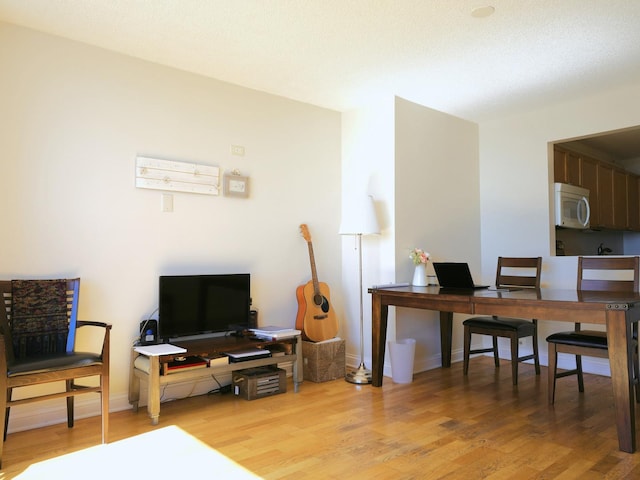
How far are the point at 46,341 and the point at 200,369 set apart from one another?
918 millimetres

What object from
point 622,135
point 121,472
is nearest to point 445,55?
point 622,135

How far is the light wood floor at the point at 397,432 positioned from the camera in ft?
7.18

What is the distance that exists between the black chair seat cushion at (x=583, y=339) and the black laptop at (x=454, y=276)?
654 millimetres

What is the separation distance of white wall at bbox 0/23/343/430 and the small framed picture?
60mm

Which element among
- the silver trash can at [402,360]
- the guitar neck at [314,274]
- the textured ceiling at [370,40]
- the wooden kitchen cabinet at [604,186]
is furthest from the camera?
the wooden kitchen cabinet at [604,186]

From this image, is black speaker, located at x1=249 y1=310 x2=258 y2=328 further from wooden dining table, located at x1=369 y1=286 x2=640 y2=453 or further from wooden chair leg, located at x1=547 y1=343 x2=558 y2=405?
wooden chair leg, located at x1=547 y1=343 x2=558 y2=405

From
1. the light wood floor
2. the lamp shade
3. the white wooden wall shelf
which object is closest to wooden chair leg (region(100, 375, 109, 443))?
the light wood floor

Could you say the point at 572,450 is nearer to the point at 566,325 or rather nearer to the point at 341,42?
the point at 566,325

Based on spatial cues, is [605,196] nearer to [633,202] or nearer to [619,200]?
[619,200]

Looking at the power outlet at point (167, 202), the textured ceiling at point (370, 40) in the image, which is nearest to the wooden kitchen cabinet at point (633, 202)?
the textured ceiling at point (370, 40)

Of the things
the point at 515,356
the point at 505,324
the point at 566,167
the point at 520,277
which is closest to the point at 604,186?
the point at 566,167

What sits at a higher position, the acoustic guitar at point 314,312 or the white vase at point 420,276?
the white vase at point 420,276

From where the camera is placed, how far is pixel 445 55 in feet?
10.8

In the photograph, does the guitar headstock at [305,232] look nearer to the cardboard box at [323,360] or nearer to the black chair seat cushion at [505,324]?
the cardboard box at [323,360]
